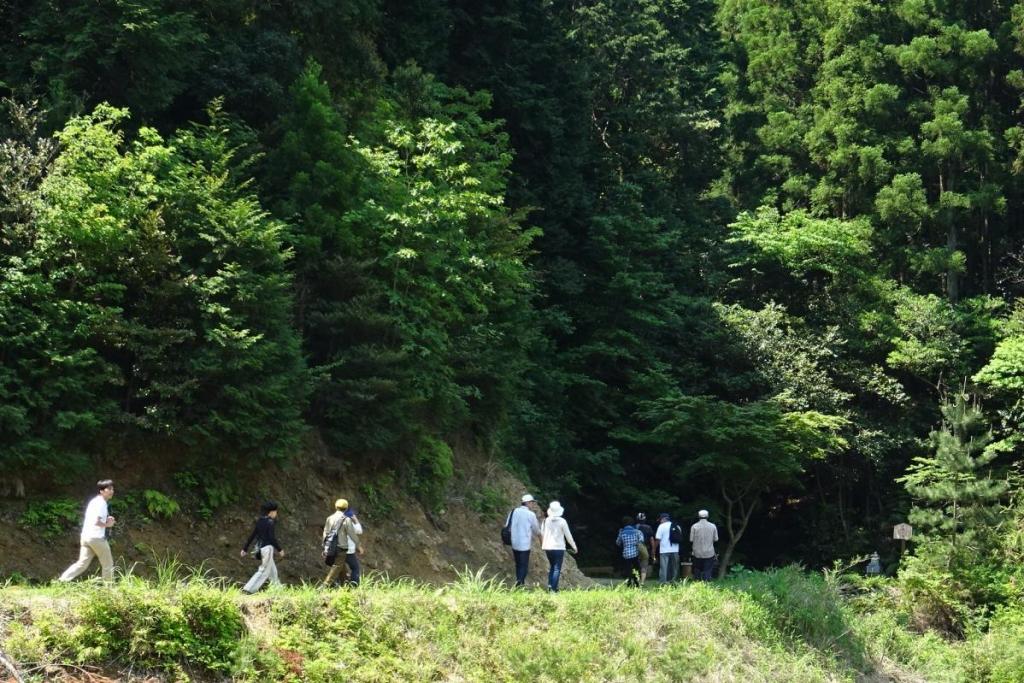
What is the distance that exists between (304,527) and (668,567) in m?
7.14

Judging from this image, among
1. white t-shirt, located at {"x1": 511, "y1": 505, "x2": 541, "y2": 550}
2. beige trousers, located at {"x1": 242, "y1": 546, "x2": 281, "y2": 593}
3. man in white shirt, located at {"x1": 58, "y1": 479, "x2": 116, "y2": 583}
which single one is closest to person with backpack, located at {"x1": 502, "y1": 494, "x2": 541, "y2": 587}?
white t-shirt, located at {"x1": 511, "y1": 505, "x2": 541, "y2": 550}

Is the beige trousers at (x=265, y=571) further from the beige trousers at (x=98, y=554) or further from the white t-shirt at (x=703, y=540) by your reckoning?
the white t-shirt at (x=703, y=540)

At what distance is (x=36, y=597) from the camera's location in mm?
10453

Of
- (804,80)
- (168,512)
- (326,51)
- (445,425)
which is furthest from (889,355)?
(168,512)

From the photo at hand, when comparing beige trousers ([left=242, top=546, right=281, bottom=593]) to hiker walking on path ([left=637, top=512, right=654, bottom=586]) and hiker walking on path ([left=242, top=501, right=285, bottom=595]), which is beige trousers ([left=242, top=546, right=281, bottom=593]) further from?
hiker walking on path ([left=637, top=512, right=654, bottom=586])

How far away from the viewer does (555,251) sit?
35719 mm

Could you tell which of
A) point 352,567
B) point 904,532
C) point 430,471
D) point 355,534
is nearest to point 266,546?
point 355,534

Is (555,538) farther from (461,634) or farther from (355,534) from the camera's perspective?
(461,634)

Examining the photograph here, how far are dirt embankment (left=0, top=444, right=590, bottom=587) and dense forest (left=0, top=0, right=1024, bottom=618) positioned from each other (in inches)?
21.7

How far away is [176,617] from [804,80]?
41051 millimetres

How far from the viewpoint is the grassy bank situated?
10469mm

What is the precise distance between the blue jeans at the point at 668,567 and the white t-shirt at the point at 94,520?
1176 centimetres

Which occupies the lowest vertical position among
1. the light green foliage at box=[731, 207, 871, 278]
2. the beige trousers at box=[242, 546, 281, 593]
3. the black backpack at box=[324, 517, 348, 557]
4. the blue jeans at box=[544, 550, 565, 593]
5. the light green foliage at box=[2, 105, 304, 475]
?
the blue jeans at box=[544, 550, 565, 593]

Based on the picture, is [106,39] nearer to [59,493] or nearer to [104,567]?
[59,493]
